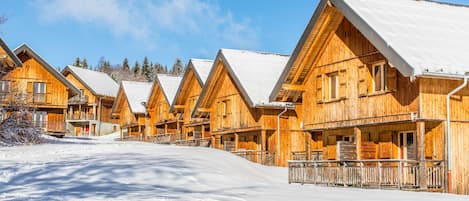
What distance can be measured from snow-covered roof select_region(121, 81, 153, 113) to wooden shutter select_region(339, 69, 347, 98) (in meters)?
38.3

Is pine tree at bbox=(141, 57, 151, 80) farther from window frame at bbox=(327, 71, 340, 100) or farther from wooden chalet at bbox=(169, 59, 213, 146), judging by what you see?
window frame at bbox=(327, 71, 340, 100)

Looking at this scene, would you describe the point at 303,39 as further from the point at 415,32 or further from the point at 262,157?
the point at 262,157

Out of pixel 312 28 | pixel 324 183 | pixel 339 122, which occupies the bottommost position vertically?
pixel 324 183

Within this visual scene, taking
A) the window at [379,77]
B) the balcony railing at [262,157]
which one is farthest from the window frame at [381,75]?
the balcony railing at [262,157]

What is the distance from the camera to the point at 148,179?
21312 mm

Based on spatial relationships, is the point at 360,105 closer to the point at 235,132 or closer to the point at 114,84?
the point at 235,132

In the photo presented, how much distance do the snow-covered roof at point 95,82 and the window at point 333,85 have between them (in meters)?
57.3

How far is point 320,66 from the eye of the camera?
93.5ft

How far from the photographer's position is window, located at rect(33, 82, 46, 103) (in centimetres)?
5228

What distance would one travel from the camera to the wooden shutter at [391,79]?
23297mm

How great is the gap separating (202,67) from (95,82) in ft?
134

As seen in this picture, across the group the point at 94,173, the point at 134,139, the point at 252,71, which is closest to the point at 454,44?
the point at 94,173

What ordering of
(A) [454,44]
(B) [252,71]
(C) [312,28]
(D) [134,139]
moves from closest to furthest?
1. (A) [454,44]
2. (C) [312,28]
3. (B) [252,71]
4. (D) [134,139]

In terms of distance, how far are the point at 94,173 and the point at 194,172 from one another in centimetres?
375
